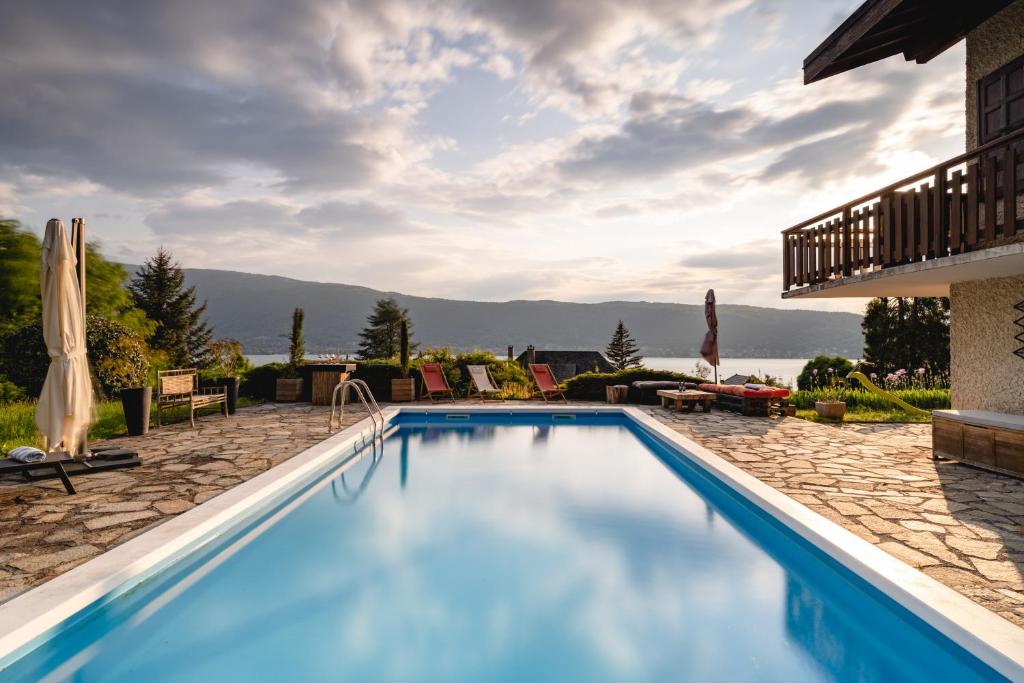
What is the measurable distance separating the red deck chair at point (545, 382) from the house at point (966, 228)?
5.76 m

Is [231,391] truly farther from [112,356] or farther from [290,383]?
[112,356]

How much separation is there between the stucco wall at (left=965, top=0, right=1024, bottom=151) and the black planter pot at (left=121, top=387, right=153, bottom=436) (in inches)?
428

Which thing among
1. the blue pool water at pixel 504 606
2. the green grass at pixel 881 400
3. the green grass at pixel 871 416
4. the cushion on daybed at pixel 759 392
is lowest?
the blue pool water at pixel 504 606

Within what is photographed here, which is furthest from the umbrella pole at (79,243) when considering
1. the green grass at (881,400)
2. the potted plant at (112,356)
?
the green grass at (881,400)

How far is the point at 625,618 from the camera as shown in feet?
10.2

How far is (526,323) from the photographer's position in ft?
241

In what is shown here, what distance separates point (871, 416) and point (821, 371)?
7520 mm

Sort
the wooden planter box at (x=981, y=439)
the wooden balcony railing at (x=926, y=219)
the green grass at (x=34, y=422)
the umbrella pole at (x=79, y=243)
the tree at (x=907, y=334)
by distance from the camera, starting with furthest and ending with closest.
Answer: the tree at (x=907, y=334), the green grass at (x=34, y=422), the umbrella pole at (x=79, y=243), the wooden balcony railing at (x=926, y=219), the wooden planter box at (x=981, y=439)

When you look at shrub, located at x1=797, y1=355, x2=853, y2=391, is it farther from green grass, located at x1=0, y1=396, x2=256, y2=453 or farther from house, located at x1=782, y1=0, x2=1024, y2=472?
green grass, located at x1=0, y1=396, x2=256, y2=453

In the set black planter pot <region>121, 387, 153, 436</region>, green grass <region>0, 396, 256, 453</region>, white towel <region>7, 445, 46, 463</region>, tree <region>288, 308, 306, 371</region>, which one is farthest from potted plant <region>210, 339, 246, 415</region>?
white towel <region>7, 445, 46, 463</region>

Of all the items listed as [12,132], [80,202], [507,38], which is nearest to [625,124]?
[507,38]

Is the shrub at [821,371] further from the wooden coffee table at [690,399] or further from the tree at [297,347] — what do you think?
the tree at [297,347]

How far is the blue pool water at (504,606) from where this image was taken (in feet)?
8.50

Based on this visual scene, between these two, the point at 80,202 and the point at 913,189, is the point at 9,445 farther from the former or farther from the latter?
the point at 913,189
